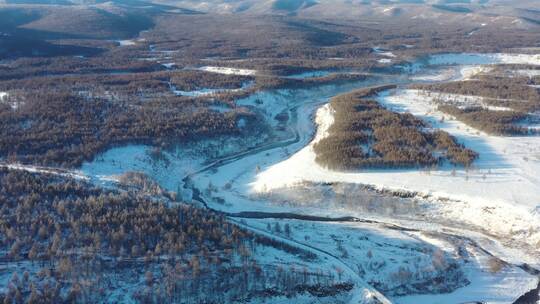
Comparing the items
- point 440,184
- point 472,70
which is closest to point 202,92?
point 440,184

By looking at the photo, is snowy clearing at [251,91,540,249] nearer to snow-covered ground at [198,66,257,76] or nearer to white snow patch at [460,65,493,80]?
snow-covered ground at [198,66,257,76]

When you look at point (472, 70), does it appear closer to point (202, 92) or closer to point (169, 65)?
point (202, 92)

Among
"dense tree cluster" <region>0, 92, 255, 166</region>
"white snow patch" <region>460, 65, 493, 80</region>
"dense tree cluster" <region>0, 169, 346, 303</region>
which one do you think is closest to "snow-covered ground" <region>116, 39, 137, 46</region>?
"dense tree cluster" <region>0, 92, 255, 166</region>

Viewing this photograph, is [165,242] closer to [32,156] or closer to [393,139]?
[32,156]

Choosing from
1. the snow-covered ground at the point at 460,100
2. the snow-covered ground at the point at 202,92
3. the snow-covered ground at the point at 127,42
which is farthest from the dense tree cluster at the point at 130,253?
the snow-covered ground at the point at 127,42

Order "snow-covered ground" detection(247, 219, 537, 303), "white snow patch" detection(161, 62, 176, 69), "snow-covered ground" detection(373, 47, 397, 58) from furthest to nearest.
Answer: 1. "snow-covered ground" detection(373, 47, 397, 58)
2. "white snow patch" detection(161, 62, 176, 69)
3. "snow-covered ground" detection(247, 219, 537, 303)

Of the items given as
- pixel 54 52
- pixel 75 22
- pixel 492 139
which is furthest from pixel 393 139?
pixel 75 22
